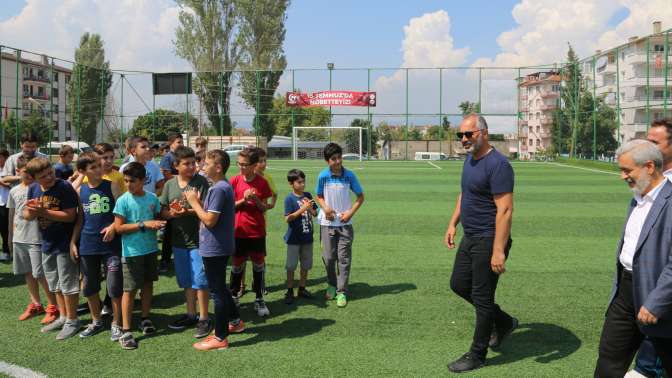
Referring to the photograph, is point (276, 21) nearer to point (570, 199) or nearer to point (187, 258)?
point (570, 199)

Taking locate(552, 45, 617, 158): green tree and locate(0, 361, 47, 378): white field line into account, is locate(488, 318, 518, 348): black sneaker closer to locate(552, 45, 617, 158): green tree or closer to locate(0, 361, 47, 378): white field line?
locate(0, 361, 47, 378): white field line

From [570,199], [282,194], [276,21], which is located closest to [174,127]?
[276,21]

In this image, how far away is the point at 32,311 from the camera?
18.5ft

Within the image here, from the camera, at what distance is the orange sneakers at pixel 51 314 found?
17.8 feet

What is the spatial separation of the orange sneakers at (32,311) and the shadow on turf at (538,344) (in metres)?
4.40

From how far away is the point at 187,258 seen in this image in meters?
5.21

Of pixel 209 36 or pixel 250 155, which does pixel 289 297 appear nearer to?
pixel 250 155

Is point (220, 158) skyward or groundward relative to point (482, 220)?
skyward

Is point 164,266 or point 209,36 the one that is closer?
point 164,266

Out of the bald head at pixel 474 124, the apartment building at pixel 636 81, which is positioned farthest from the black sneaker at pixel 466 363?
the apartment building at pixel 636 81

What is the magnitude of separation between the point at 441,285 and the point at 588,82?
33321 millimetres

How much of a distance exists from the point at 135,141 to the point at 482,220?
198 inches

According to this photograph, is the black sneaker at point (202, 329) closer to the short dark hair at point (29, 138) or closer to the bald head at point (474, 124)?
the bald head at point (474, 124)

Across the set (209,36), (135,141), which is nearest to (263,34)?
(209,36)
